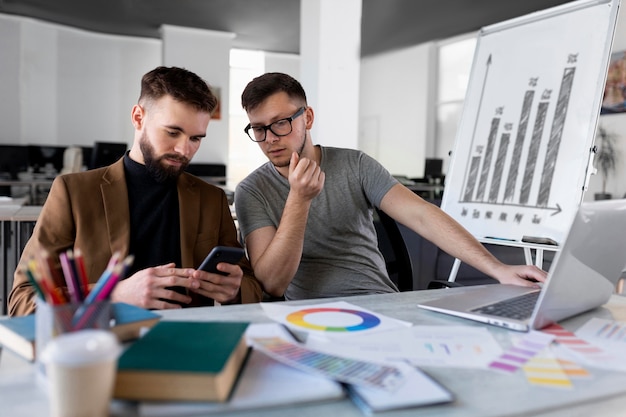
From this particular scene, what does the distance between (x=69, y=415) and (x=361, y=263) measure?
132 centimetres

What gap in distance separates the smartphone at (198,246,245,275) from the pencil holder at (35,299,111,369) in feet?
1.80

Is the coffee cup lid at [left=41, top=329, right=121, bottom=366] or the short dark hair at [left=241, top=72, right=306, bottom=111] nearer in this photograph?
the coffee cup lid at [left=41, top=329, right=121, bottom=366]

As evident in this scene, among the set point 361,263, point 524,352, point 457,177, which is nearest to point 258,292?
point 361,263

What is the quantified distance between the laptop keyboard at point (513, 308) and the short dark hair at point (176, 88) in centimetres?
88

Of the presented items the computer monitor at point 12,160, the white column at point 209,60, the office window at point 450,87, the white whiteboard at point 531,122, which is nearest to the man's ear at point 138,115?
the white whiteboard at point 531,122

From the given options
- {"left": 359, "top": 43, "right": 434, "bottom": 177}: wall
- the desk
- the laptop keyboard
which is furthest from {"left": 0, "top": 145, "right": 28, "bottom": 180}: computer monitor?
the laptop keyboard

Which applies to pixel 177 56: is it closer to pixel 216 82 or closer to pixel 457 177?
pixel 216 82

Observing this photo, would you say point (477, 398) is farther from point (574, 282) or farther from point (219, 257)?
point (219, 257)

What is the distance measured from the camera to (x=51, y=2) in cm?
762

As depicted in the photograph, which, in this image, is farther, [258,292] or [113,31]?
[113,31]

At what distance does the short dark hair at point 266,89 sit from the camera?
1.74 metres

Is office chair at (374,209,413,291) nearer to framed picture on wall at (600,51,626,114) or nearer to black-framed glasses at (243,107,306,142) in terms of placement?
black-framed glasses at (243,107,306,142)

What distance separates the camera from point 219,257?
1.24 metres

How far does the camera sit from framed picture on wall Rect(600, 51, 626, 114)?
262 inches
